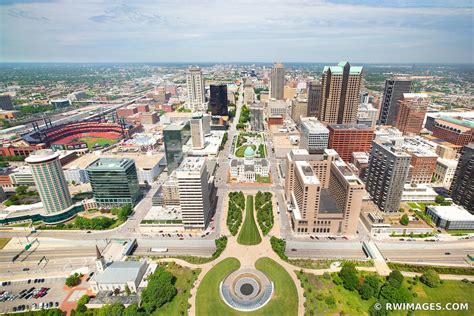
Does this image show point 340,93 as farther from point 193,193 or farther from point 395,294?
point 395,294

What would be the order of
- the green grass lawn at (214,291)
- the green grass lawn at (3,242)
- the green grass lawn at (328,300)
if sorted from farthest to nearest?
the green grass lawn at (3,242), the green grass lawn at (214,291), the green grass lawn at (328,300)

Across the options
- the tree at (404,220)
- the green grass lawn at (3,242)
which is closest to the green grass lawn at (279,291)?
the tree at (404,220)

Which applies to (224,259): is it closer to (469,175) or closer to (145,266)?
(145,266)

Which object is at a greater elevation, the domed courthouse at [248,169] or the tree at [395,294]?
the domed courthouse at [248,169]

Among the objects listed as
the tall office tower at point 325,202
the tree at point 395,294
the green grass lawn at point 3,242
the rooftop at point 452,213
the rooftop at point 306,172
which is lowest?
the green grass lawn at point 3,242

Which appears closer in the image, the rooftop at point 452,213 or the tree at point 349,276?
the tree at point 349,276

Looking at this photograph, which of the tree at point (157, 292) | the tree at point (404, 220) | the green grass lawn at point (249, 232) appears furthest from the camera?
the tree at point (404, 220)

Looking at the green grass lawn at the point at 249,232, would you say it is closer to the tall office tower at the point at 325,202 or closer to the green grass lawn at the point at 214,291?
the green grass lawn at the point at 214,291
